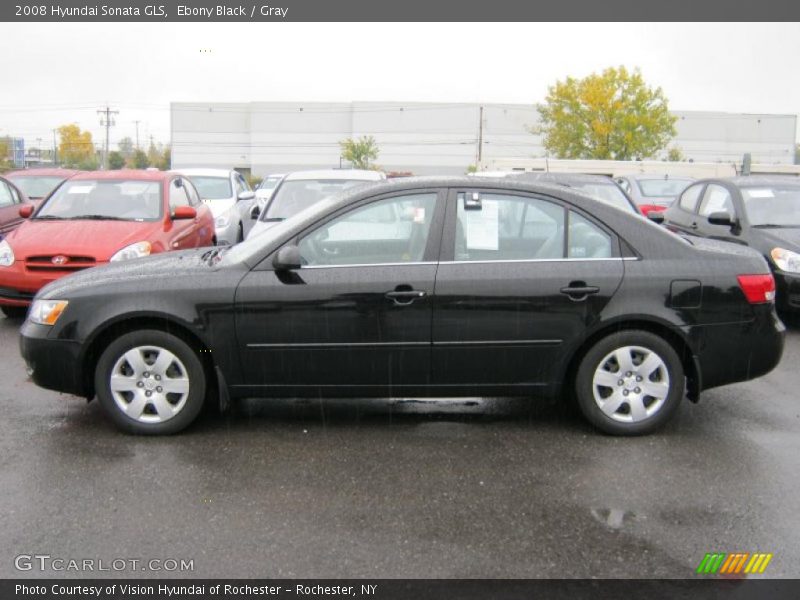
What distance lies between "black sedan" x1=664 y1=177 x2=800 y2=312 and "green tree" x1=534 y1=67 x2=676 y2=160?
41554 mm

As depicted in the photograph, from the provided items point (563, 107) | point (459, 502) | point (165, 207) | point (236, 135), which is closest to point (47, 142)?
point (236, 135)

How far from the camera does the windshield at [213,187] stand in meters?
15.1

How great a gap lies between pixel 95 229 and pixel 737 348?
634 centimetres

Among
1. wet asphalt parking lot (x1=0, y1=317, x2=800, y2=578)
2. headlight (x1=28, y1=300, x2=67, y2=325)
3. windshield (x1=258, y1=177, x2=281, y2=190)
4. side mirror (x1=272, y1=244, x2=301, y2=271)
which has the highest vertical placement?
windshield (x1=258, y1=177, x2=281, y2=190)

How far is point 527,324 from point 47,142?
109 metres

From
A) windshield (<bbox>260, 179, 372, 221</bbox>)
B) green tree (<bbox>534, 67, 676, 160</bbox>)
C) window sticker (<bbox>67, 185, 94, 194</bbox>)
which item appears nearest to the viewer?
window sticker (<bbox>67, 185, 94, 194</bbox>)

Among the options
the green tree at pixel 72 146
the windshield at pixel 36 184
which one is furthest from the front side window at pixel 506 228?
the green tree at pixel 72 146

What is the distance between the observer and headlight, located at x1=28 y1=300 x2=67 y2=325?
484cm

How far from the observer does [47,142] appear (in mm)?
101562

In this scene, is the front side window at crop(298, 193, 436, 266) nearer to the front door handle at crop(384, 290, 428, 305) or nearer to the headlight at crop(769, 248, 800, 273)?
the front door handle at crop(384, 290, 428, 305)

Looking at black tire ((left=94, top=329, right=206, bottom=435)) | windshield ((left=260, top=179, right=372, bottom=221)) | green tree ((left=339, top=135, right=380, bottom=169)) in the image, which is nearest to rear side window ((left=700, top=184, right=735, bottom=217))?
windshield ((left=260, top=179, right=372, bottom=221))

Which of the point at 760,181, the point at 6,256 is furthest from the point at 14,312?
the point at 760,181

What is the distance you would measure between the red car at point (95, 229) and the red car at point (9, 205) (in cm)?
220

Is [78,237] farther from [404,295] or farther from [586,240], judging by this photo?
[586,240]
